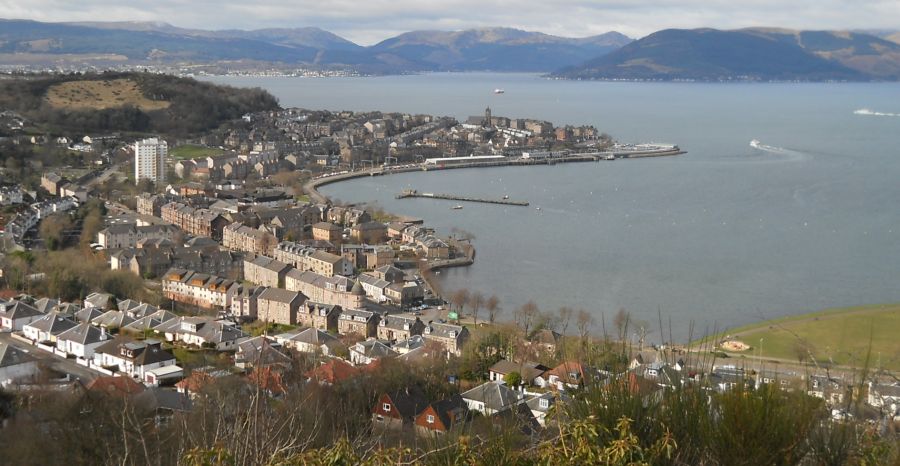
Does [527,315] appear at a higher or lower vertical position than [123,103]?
lower

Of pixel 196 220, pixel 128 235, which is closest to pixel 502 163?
pixel 196 220

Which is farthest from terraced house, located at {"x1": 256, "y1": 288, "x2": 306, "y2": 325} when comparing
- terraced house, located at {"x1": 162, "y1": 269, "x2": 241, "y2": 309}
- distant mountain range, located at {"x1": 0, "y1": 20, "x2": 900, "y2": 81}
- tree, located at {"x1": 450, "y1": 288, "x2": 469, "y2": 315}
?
distant mountain range, located at {"x1": 0, "y1": 20, "x2": 900, "y2": 81}

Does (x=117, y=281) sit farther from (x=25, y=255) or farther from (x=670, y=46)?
(x=670, y=46)

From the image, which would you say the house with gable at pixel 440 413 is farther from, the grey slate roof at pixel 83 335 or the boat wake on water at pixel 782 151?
the boat wake on water at pixel 782 151

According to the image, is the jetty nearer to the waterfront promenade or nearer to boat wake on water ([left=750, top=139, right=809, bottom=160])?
the waterfront promenade

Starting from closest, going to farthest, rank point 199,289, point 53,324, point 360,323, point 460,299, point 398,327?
point 53,324, point 398,327, point 360,323, point 460,299, point 199,289

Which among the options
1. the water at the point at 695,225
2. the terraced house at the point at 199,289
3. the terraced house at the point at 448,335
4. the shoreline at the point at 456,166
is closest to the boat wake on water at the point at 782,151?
the water at the point at 695,225

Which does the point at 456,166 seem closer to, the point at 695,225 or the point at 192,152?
the point at 192,152
